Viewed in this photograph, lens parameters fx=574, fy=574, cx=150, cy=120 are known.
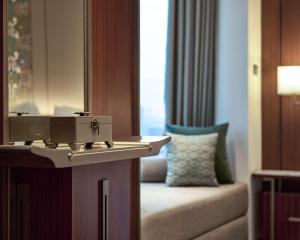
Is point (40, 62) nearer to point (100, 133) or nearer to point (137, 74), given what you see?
point (100, 133)

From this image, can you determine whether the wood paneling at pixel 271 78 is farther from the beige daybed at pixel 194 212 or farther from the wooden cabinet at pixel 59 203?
the wooden cabinet at pixel 59 203

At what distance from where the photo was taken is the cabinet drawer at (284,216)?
4602 millimetres

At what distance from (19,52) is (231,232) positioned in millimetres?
2692

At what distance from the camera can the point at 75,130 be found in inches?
73.6

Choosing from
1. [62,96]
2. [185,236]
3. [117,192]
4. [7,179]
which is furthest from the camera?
[185,236]

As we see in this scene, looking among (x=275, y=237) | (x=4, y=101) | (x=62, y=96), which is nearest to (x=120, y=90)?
(x=62, y=96)

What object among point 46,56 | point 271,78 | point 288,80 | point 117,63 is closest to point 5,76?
point 46,56

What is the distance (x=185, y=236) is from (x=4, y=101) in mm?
1956

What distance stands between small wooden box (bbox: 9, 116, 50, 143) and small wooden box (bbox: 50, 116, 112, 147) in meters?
0.17

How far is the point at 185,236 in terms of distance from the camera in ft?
11.9

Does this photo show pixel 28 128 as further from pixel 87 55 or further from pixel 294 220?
pixel 294 220

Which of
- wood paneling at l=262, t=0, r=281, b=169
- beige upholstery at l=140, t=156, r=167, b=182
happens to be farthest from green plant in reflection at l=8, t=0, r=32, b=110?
wood paneling at l=262, t=0, r=281, b=169

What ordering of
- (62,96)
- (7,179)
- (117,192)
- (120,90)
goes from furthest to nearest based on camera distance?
1. (120,90)
2. (62,96)
3. (117,192)
4. (7,179)

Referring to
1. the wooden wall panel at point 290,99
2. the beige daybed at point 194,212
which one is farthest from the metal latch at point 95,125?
the wooden wall panel at point 290,99
